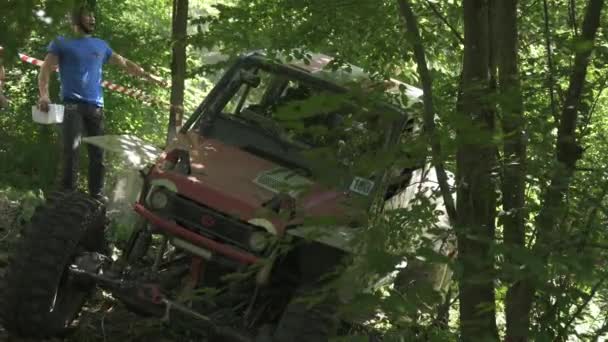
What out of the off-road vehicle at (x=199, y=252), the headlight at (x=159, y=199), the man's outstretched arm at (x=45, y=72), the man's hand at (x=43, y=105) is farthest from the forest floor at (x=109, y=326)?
the man's outstretched arm at (x=45, y=72)

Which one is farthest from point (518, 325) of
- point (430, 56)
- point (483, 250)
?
point (430, 56)

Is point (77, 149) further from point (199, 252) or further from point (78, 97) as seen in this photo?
point (199, 252)

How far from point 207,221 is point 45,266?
2.94ft

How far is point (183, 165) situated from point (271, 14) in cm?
104

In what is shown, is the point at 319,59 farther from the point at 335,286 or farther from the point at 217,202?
the point at 335,286

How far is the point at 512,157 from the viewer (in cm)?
298

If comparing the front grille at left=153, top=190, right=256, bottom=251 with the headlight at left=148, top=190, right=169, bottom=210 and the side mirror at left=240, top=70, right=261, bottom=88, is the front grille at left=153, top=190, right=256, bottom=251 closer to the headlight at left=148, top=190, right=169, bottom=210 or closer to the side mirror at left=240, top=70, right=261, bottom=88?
the headlight at left=148, top=190, right=169, bottom=210

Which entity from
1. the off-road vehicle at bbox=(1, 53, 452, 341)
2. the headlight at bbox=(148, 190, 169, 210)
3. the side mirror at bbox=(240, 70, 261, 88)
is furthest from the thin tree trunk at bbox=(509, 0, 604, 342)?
the side mirror at bbox=(240, 70, 261, 88)

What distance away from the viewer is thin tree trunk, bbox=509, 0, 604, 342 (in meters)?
2.66

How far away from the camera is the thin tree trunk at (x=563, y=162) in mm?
2664

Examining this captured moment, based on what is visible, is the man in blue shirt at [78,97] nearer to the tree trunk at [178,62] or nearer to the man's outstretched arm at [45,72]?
the man's outstretched arm at [45,72]

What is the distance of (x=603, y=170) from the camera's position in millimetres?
2898

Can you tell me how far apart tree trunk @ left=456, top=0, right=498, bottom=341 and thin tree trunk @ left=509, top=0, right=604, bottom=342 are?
0.11m

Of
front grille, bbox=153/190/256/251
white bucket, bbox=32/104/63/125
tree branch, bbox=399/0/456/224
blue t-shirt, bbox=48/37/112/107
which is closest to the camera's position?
tree branch, bbox=399/0/456/224
